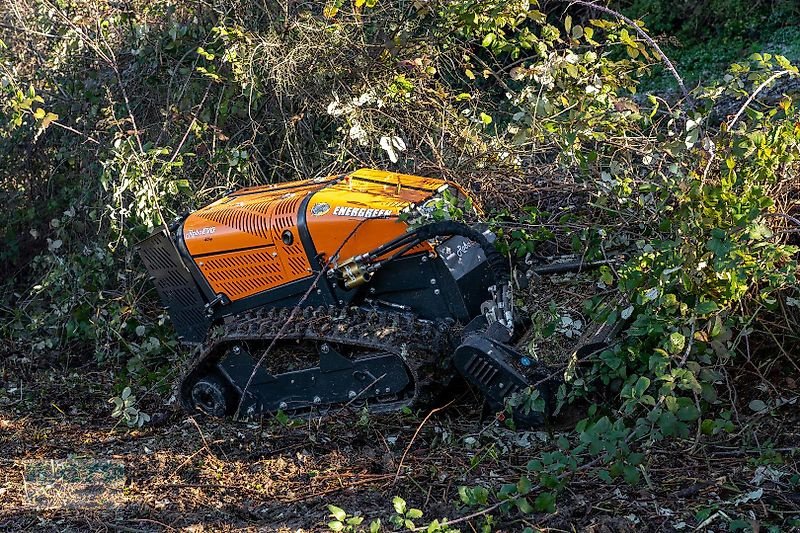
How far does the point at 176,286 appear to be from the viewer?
6.38 metres

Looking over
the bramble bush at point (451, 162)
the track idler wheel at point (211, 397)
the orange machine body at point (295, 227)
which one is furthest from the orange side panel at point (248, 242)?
the bramble bush at point (451, 162)

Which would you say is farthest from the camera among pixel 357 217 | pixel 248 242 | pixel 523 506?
pixel 248 242

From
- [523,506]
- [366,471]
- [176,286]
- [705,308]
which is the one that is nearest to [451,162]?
[176,286]

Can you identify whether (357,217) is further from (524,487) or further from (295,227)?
(524,487)

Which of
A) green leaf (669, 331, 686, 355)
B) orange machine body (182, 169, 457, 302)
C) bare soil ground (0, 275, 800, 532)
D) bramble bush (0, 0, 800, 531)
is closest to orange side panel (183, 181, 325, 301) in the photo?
orange machine body (182, 169, 457, 302)

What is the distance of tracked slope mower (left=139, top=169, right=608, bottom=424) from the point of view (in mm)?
5297

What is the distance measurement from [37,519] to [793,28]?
1055 cm

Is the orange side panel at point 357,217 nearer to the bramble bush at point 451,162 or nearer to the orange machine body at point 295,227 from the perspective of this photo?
the orange machine body at point 295,227

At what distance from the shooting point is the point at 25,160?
351 inches

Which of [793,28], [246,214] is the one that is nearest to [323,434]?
[246,214]

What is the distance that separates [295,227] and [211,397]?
1240 millimetres

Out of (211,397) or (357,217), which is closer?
(357,217)

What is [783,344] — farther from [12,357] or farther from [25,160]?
[25,160]

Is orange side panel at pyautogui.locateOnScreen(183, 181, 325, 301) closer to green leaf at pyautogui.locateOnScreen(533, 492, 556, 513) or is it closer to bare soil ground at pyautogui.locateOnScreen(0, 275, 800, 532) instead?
bare soil ground at pyautogui.locateOnScreen(0, 275, 800, 532)
